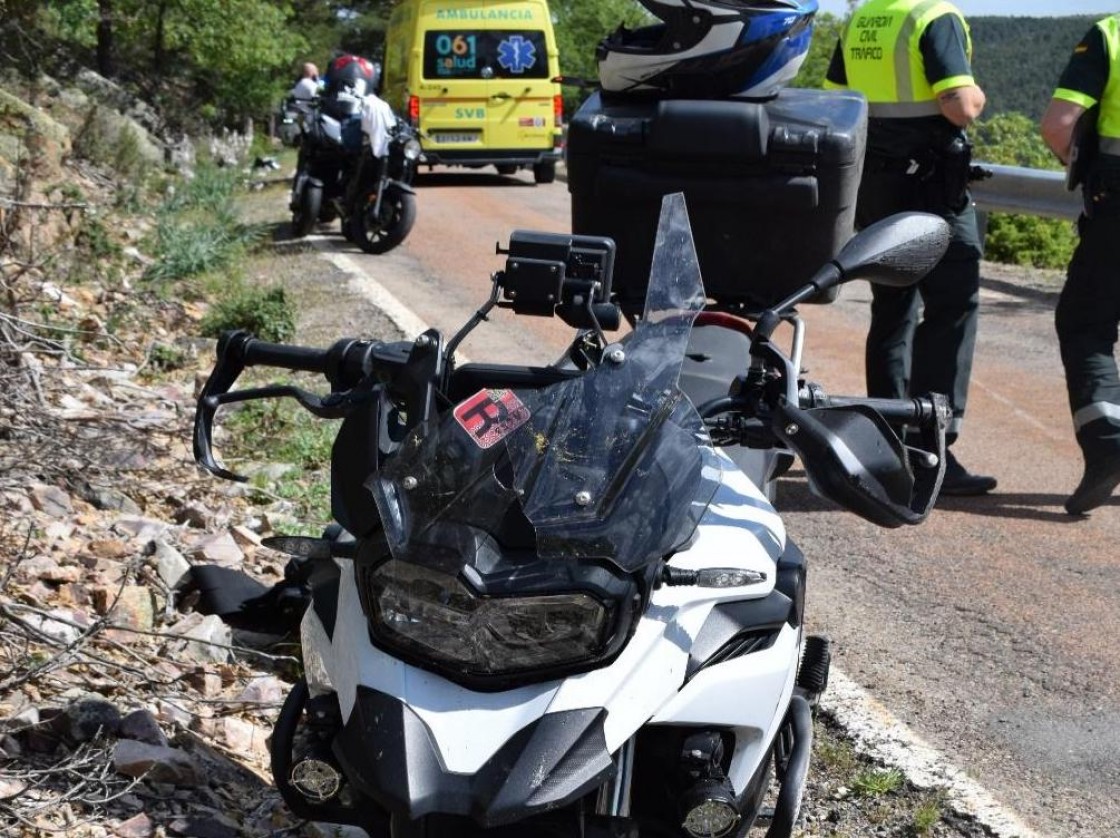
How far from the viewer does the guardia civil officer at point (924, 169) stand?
6.29 metres

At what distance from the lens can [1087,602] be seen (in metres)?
5.18

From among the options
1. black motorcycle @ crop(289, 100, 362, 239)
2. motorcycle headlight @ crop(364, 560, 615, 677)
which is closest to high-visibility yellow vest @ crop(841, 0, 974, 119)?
motorcycle headlight @ crop(364, 560, 615, 677)

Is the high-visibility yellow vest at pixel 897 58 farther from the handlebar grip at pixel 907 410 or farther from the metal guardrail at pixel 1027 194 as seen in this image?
the metal guardrail at pixel 1027 194

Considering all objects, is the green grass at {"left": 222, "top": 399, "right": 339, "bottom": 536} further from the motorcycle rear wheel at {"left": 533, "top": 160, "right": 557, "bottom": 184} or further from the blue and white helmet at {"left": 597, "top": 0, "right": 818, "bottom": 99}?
the motorcycle rear wheel at {"left": 533, "top": 160, "right": 557, "bottom": 184}

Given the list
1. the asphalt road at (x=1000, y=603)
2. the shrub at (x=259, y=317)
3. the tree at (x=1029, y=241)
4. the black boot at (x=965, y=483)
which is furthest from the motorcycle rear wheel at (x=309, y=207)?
the black boot at (x=965, y=483)

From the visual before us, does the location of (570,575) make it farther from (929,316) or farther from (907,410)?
(929,316)

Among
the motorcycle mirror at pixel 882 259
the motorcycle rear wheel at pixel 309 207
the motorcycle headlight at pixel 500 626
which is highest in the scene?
the motorcycle mirror at pixel 882 259

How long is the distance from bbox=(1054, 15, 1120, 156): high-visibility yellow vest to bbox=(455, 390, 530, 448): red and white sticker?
433 centimetres

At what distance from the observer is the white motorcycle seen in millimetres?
2473

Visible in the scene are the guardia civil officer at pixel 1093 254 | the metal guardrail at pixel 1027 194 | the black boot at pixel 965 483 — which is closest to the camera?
the guardia civil officer at pixel 1093 254

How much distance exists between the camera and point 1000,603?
516 cm

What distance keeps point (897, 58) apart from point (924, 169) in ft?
1.51

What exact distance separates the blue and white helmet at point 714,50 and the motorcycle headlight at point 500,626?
2873 millimetres

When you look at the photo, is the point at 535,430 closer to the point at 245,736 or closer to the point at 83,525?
the point at 245,736
